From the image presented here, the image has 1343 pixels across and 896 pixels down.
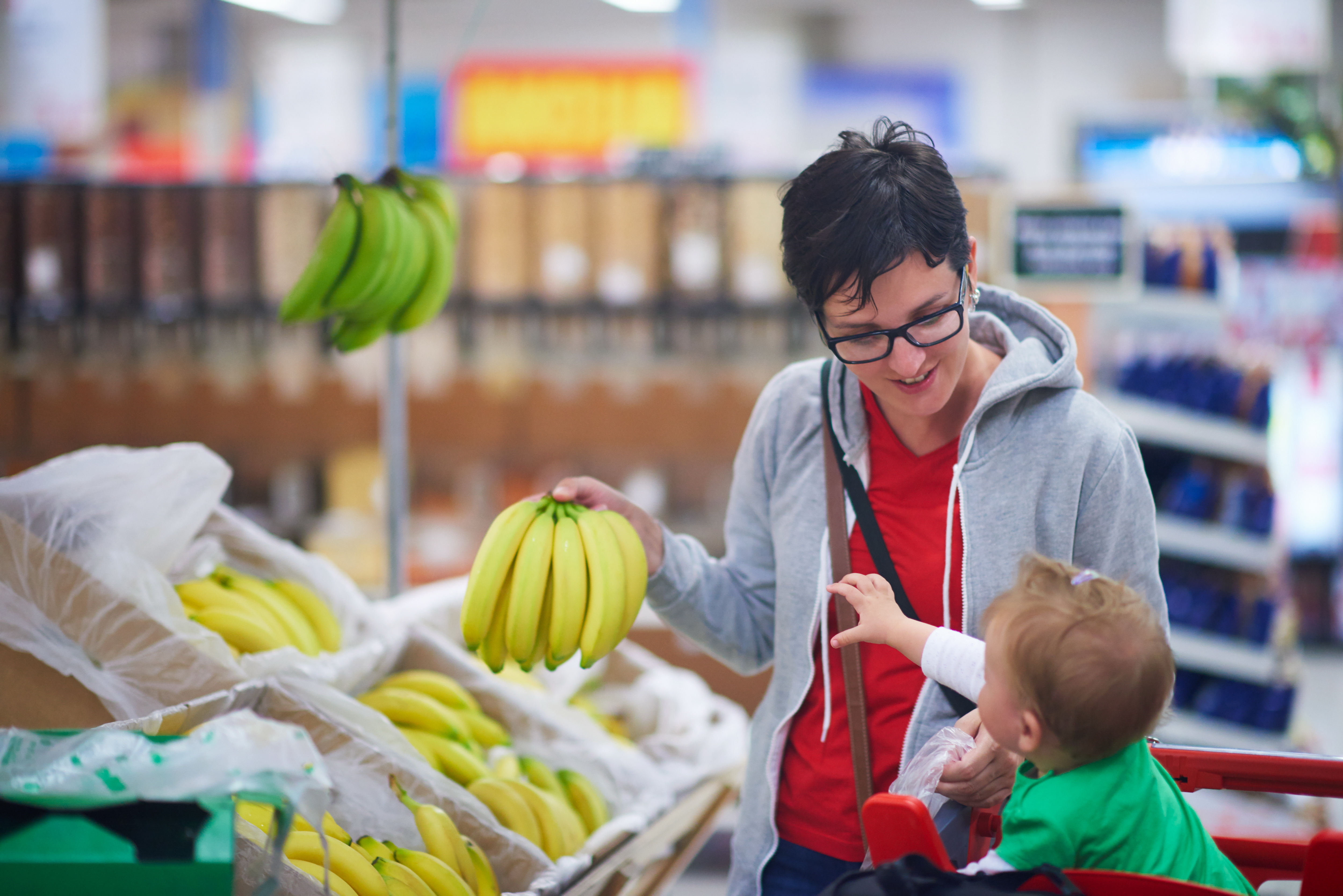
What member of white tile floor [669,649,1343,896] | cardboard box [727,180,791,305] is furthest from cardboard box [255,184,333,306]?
white tile floor [669,649,1343,896]

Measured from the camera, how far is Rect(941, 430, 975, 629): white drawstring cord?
1350 millimetres

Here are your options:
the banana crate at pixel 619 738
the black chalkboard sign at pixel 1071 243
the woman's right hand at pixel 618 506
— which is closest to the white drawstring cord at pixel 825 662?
the woman's right hand at pixel 618 506

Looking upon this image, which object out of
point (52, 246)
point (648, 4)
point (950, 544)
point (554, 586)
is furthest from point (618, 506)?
point (648, 4)

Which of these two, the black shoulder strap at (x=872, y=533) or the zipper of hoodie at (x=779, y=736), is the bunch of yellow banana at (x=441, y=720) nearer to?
the zipper of hoodie at (x=779, y=736)

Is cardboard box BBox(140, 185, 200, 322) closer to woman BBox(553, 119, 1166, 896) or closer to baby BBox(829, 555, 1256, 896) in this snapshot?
woman BBox(553, 119, 1166, 896)

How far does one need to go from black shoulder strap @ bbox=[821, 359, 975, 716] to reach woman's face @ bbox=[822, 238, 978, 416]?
0.15m

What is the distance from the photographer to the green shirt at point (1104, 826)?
1061 millimetres

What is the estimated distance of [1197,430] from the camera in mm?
3908

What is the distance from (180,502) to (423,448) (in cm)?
335

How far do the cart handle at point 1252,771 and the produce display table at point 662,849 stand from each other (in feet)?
3.00

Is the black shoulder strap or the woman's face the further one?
the black shoulder strap

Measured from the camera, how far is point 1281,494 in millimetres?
6918

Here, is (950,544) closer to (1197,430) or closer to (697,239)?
(1197,430)

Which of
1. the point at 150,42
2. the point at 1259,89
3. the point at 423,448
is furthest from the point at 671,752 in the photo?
the point at 150,42
